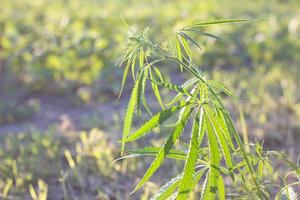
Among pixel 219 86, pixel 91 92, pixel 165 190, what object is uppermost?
pixel 219 86

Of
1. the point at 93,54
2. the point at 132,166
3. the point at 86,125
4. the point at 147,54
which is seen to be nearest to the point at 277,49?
the point at 93,54

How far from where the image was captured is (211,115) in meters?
1.64

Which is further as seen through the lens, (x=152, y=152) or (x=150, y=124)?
(x=152, y=152)

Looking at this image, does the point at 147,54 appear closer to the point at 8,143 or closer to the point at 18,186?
the point at 18,186

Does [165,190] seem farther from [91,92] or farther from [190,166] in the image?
[91,92]

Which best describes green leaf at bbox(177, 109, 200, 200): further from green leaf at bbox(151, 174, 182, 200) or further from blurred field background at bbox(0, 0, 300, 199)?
blurred field background at bbox(0, 0, 300, 199)

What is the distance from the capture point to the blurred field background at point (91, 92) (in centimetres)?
336

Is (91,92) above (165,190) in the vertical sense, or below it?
above

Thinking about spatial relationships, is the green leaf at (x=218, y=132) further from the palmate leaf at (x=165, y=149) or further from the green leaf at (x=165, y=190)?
the green leaf at (x=165, y=190)

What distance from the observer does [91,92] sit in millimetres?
5281

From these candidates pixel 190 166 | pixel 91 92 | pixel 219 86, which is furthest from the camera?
pixel 91 92

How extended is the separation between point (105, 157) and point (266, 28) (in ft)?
12.8

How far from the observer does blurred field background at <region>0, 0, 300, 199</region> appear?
3.36 metres

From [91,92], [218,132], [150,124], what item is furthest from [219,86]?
[91,92]
